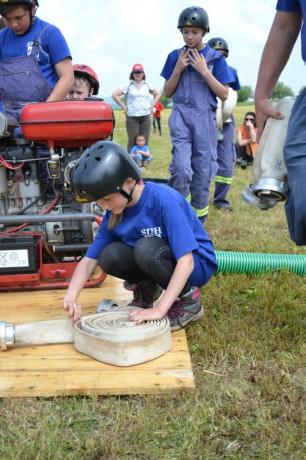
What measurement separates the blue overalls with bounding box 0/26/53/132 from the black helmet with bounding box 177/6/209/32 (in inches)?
68.7

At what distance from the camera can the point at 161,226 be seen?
10.1 ft

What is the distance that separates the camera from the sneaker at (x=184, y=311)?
3.20 m

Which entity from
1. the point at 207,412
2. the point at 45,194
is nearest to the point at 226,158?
the point at 45,194

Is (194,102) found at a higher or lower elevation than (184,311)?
higher

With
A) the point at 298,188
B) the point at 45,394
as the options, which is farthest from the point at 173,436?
the point at 298,188

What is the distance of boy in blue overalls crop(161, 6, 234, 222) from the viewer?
5270 mm


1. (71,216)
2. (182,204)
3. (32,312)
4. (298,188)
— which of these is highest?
(298,188)

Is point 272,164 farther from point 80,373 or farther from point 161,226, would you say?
point 80,373

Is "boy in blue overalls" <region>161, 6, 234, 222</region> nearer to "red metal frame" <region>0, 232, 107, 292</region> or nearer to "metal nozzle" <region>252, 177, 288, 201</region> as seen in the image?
"red metal frame" <region>0, 232, 107, 292</region>

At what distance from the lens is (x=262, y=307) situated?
A: 359cm

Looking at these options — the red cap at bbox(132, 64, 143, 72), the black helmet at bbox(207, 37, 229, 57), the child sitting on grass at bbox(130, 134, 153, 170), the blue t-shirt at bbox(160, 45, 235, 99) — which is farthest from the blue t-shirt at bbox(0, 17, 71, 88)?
the red cap at bbox(132, 64, 143, 72)

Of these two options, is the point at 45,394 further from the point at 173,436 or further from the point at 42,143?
the point at 42,143

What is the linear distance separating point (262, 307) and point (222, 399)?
1.17 m

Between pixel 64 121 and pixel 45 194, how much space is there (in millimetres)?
675
